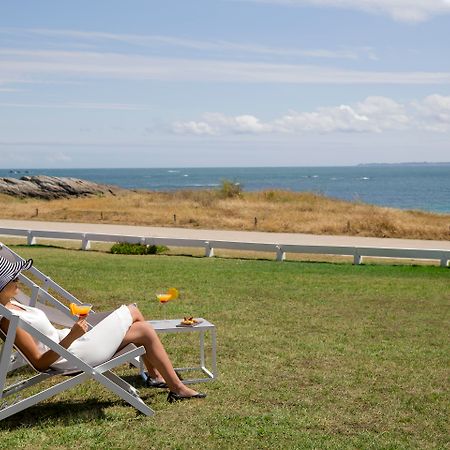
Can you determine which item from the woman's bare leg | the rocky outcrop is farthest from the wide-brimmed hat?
the rocky outcrop

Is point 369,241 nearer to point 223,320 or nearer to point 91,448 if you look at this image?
point 223,320

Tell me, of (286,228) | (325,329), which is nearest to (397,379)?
(325,329)

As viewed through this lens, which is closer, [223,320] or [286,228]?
[223,320]

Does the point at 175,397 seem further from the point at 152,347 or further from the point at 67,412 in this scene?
the point at 67,412

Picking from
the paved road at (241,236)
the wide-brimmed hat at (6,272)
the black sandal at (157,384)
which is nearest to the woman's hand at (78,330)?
the wide-brimmed hat at (6,272)

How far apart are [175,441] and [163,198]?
139ft

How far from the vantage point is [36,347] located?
565 cm

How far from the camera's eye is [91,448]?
517cm

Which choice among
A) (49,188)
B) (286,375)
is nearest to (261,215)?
(286,375)

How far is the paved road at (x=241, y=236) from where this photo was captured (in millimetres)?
24500

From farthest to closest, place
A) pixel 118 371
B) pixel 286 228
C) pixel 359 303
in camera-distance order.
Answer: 1. pixel 286 228
2. pixel 359 303
3. pixel 118 371

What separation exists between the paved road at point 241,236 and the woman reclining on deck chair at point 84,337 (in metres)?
18.0

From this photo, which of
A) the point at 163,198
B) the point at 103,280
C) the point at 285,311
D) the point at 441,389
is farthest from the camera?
the point at 163,198

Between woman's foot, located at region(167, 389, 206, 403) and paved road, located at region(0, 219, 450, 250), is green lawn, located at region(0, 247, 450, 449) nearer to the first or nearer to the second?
woman's foot, located at region(167, 389, 206, 403)
